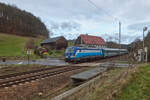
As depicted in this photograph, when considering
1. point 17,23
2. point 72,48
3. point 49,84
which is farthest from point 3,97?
point 17,23

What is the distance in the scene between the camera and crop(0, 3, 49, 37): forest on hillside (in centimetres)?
8288

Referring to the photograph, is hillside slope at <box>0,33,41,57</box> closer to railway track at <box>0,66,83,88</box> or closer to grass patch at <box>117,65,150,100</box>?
railway track at <box>0,66,83,88</box>

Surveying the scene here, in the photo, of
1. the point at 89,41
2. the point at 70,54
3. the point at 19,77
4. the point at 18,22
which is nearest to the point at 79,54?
the point at 70,54

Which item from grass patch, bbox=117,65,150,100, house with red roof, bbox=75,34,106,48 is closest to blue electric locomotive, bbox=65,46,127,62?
grass patch, bbox=117,65,150,100

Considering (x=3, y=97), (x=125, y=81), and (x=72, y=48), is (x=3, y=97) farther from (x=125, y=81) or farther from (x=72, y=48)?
(x=72, y=48)

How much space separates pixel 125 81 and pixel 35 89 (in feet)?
18.0

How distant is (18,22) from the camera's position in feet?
286

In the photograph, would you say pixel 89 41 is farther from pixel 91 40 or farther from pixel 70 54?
pixel 70 54

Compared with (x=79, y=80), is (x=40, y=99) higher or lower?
lower

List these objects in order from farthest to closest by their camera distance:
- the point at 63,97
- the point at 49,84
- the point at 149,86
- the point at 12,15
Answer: the point at 12,15, the point at 49,84, the point at 149,86, the point at 63,97

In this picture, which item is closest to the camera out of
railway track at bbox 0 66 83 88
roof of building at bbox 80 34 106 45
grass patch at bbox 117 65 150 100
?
grass patch at bbox 117 65 150 100

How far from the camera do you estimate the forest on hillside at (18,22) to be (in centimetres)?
8288

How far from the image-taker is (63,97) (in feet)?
15.5

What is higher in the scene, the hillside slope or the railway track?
the hillside slope
